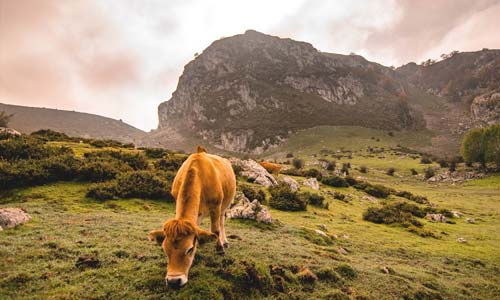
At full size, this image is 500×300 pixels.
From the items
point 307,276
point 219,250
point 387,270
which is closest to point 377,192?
point 387,270

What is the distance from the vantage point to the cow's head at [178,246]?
550cm

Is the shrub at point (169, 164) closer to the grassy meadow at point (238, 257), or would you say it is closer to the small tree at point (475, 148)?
the grassy meadow at point (238, 257)

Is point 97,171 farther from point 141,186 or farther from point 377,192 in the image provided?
point 377,192

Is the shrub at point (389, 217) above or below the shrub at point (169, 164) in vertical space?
below

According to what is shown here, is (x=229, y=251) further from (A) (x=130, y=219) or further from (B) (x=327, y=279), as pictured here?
(A) (x=130, y=219)

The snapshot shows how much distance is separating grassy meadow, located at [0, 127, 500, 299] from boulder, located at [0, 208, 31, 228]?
40cm

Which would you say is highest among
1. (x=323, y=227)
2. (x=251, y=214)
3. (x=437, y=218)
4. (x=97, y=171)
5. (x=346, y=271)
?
(x=97, y=171)

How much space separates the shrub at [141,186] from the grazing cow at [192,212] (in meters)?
9.63

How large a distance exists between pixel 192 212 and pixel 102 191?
40.5 ft

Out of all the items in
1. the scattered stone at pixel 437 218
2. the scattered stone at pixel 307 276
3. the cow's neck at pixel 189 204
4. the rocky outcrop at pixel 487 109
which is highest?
the rocky outcrop at pixel 487 109

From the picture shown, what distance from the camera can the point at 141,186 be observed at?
1745cm

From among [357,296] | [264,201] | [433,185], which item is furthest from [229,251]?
[433,185]

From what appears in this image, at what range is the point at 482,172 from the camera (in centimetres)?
5522

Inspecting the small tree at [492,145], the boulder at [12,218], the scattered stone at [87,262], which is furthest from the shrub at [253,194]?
the small tree at [492,145]
